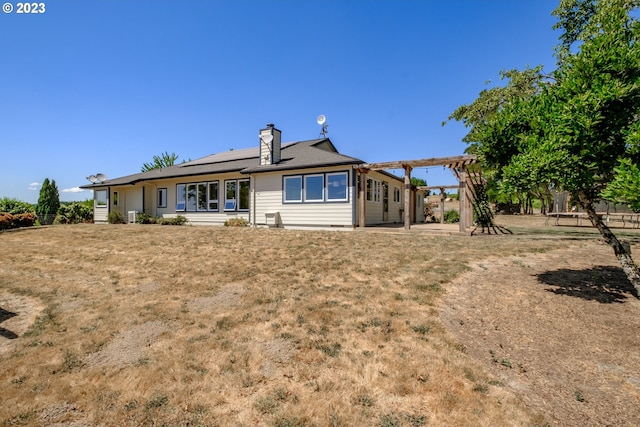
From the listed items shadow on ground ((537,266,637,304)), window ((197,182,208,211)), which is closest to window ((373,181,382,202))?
window ((197,182,208,211))

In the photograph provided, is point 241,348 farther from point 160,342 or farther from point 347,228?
point 347,228

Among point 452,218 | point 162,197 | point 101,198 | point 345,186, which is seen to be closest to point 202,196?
point 162,197

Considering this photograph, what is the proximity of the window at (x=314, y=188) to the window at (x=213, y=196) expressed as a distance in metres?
6.87

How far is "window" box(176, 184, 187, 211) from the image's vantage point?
19172 mm

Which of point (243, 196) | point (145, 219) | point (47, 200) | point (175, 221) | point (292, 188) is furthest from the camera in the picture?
point (47, 200)

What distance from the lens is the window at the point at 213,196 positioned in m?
18.1

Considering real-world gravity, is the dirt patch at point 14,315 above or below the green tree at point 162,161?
below

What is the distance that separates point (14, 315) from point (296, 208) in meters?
11.1

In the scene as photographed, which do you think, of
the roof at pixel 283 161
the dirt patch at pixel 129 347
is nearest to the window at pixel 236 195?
the roof at pixel 283 161

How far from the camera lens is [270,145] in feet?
53.8

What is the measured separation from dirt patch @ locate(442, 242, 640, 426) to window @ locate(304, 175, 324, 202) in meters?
8.96

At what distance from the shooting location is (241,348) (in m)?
3.52

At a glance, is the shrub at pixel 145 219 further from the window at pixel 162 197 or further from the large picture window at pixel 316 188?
the large picture window at pixel 316 188

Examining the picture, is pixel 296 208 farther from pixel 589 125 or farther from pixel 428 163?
pixel 589 125
